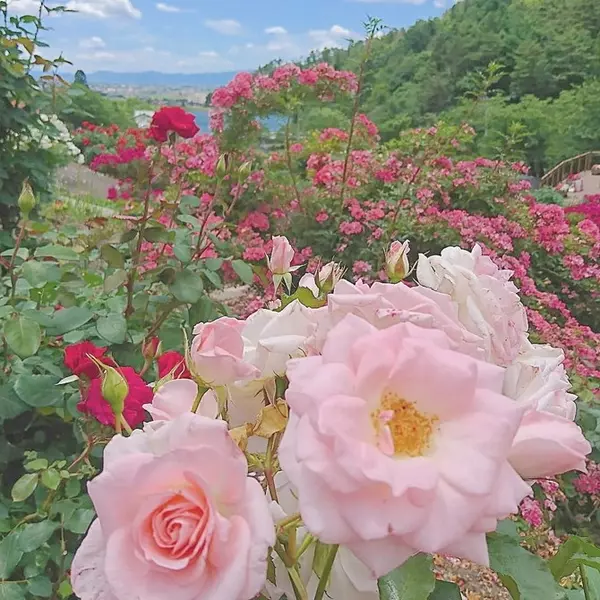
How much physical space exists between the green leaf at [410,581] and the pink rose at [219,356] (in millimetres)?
132

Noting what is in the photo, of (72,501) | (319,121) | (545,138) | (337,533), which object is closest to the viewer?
(337,533)

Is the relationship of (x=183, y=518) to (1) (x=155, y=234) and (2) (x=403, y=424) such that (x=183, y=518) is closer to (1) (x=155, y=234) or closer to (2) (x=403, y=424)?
(2) (x=403, y=424)

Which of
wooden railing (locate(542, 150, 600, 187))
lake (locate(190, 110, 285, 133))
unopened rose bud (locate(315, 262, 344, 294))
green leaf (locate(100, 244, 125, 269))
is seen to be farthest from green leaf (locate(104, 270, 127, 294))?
wooden railing (locate(542, 150, 600, 187))

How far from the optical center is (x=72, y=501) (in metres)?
1.08

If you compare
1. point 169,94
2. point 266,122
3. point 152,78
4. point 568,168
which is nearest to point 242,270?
point 266,122

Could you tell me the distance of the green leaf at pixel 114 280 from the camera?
4.21ft

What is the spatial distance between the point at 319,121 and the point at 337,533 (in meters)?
6.92

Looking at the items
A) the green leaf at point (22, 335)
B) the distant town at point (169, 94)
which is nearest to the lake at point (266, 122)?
the distant town at point (169, 94)

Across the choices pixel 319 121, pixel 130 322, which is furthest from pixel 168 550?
pixel 319 121

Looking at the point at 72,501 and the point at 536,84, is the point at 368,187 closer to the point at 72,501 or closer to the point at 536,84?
the point at 72,501

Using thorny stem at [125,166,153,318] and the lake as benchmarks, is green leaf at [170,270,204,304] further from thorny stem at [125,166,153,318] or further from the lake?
the lake

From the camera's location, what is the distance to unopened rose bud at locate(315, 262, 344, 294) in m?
0.49

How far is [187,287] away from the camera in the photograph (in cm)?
135

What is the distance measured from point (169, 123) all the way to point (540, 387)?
106 cm
